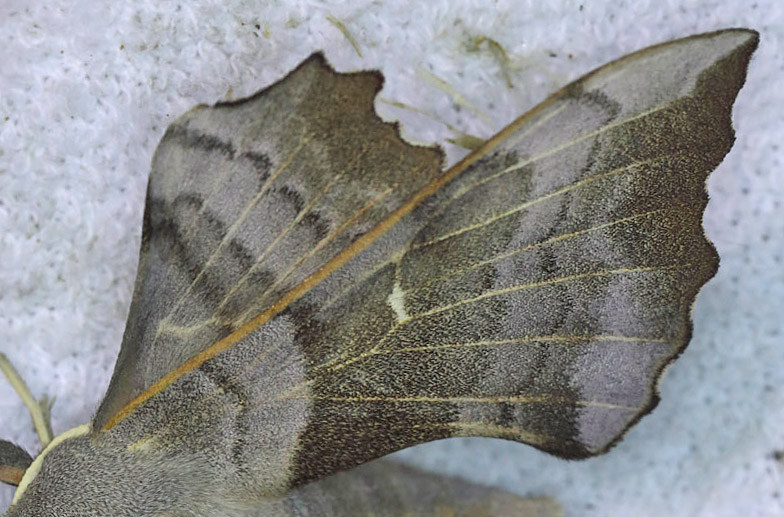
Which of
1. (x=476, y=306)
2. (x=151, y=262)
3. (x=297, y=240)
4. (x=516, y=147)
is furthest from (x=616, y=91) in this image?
(x=151, y=262)

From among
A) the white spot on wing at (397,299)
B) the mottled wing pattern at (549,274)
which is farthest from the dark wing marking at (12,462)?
the white spot on wing at (397,299)

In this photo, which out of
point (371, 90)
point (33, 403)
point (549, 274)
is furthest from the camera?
point (33, 403)

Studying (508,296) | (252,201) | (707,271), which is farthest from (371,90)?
(707,271)

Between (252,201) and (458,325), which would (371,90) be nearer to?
(252,201)

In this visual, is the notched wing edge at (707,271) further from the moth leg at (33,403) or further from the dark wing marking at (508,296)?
the moth leg at (33,403)

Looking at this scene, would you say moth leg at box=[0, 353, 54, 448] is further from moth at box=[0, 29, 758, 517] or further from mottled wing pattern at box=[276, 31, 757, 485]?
mottled wing pattern at box=[276, 31, 757, 485]

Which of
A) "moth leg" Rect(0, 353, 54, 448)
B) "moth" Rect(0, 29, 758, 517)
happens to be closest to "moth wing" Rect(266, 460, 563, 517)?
"moth" Rect(0, 29, 758, 517)
